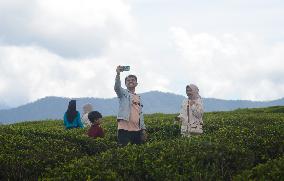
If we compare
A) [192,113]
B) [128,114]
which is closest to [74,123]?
[128,114]

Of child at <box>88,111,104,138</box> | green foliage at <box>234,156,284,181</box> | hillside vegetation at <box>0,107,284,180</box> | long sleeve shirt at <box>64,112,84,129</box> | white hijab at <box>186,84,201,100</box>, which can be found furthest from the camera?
long sleeve shirt at <box>64,112,84,129</box>

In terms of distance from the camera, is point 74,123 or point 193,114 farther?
point 74,123

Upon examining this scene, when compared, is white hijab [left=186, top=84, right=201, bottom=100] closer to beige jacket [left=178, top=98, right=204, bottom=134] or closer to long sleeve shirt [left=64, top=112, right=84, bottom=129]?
beige jacket [left=178, top=98, right=204, bottom=134]

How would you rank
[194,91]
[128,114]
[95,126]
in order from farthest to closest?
[95,126]
[194,91]
[128,114]

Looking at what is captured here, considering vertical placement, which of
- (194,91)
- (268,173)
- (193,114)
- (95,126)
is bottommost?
(268,173)

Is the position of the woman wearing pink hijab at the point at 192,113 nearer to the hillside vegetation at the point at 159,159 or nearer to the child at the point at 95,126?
the hillside vegetation at the point at 159,159

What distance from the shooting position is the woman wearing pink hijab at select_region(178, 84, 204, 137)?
14.8m

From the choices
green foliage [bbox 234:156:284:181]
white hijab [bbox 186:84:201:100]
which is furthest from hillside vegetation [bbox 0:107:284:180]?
white hijab [bbox 186:84:201:100]

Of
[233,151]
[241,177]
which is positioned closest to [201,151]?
[233,151]

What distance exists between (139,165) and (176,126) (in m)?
7.95

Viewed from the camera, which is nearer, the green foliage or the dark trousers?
the green foliage

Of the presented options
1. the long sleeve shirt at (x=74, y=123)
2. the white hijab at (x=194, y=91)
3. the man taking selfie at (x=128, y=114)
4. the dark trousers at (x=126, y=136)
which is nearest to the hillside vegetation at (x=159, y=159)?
the dark trousers at (x=126, y=136)

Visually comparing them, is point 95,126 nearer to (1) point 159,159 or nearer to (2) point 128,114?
(2) point 128,114

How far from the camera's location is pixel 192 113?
48.9 feet
